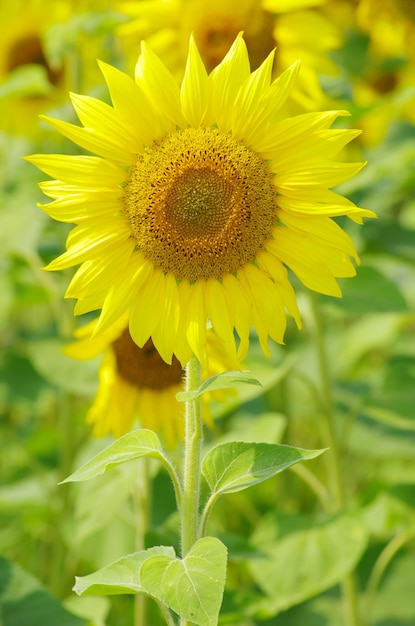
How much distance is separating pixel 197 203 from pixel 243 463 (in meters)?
0.30

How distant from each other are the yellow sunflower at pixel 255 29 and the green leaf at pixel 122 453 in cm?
102

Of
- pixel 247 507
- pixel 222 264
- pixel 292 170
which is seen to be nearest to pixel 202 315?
pixel 222 264

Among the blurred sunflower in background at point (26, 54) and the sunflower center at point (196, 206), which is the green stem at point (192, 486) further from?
the blurred sunflower in background at point (26, 54)

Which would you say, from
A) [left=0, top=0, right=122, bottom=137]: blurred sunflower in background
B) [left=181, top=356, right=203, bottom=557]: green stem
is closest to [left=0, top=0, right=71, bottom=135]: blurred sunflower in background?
[left=0, top=0, right=122, bottom=137]: blurred sunflower in background

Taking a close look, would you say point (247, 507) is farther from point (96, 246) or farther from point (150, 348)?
point (96, 246)

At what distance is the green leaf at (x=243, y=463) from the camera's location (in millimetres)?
952

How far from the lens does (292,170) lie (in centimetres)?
105

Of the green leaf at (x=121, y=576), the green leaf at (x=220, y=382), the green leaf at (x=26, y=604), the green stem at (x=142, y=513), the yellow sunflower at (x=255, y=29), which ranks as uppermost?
the green leaf at (x=220, y=382)

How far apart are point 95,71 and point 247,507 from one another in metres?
1.22

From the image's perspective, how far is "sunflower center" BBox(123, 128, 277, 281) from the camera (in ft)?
3.51

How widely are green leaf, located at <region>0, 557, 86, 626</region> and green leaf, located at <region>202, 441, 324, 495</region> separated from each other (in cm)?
42

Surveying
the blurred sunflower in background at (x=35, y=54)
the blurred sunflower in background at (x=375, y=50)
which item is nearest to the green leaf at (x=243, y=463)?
the blurred sunflower in background at (x=375, y=50)

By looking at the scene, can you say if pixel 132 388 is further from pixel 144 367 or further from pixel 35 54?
pixel 35 54

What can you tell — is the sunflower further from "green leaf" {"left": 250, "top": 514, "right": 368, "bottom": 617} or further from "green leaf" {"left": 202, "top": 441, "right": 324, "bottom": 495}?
"green leaf" {"left": 202, "top": 441, "right": 324, "bottom": 495}
